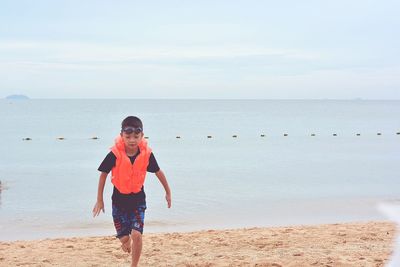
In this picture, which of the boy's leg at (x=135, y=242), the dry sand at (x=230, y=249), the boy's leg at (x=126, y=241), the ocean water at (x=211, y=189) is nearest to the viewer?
the boy's leg at (x=135, y=242)

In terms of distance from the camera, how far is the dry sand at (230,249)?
6.46 metres

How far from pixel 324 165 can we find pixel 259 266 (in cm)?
1902

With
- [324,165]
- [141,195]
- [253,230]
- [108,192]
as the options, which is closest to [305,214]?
[253,230]

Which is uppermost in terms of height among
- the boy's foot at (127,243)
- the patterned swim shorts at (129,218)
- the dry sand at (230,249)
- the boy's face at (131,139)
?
the boy's face at (131,139)

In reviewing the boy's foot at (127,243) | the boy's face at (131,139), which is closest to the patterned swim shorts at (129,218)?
the boy's foot at (127,243)

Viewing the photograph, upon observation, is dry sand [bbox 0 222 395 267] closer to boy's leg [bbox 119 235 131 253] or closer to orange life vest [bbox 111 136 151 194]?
boy's leg [bbox 119 235 131 253]

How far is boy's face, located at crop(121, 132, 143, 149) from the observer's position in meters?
4.87

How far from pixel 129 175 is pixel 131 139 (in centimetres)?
33

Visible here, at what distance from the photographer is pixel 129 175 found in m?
4.90

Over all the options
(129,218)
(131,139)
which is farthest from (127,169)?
(129,218)

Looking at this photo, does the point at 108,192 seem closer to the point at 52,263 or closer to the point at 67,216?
the point at 67,216

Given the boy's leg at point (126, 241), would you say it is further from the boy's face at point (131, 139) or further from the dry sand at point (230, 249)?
the dry sand at point (230, 249)

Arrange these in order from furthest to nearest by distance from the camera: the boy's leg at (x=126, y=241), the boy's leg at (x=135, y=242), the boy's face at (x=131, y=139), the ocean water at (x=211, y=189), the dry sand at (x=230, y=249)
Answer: the ocean water at (x=211, y=189) → the dry sand at (x=230, y=249) → the boy's leg at (x=126, y=241) → the boy's leg at (x=135, y=242) → the boy's face at (x=131, y=139)

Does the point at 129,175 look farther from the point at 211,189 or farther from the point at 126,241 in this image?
the point at 211,189
